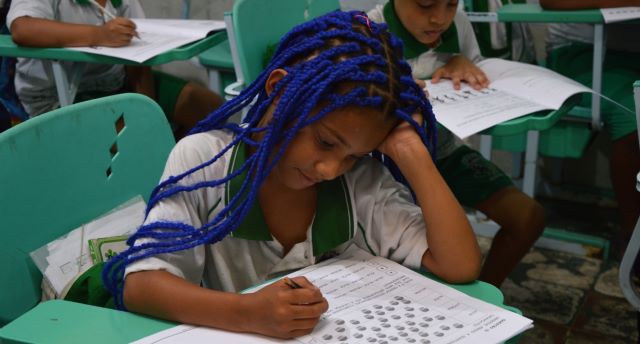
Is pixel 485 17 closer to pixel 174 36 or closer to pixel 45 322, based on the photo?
pixel 174 36

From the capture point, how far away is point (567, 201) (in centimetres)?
300

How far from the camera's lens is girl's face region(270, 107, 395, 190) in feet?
3.09

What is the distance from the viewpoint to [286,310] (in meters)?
0.79

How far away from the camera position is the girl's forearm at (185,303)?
32.8 inches

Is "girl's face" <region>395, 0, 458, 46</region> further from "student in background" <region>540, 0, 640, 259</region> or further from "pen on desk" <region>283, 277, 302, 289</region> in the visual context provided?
"pen on desk" <region>283, 277, 302, 289</region>

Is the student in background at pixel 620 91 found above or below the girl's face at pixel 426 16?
below

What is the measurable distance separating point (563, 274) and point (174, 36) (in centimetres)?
151

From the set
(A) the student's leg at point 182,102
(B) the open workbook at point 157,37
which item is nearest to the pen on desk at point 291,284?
(B) the open workbook at point 157,37

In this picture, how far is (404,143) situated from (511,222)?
87 cm

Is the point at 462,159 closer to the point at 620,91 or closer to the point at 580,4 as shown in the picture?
the point at 580,4

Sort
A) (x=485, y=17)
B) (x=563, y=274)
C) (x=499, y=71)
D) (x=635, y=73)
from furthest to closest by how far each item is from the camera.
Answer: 1. (x=563, y=274)
2. (x=635, y=73)
3. (x=485, y=17)
4. (x=499, y=71)

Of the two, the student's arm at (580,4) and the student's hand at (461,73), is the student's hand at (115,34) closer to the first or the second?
the student's hand at (461,73)

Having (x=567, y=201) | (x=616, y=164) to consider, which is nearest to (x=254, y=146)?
(x=616, y=164)

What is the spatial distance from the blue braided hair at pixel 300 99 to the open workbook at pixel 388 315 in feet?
0.44
